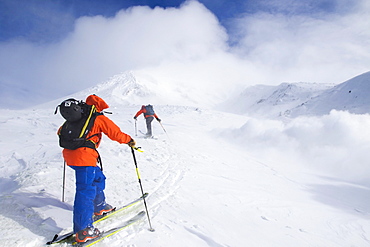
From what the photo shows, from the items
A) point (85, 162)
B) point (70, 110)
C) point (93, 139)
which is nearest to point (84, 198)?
point (85, 162)

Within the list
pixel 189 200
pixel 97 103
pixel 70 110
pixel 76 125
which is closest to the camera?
pixel 70 110

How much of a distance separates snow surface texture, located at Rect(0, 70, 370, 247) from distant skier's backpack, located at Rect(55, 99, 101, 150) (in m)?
1.46

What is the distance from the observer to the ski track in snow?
12.0 ft

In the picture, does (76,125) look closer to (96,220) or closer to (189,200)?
(96,220)

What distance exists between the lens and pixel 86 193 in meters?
3.31

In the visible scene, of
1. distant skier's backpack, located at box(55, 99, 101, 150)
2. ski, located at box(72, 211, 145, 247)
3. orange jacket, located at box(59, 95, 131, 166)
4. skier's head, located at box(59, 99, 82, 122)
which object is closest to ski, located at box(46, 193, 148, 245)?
ski, located at box(72, 211, 145, 247)

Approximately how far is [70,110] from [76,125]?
0.25 metres

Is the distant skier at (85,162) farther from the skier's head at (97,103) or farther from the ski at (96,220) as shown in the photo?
the ski at (96,220)

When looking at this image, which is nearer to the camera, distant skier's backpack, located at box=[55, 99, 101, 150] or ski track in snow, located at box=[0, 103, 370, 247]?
distant skier's backpack, located at box=[55, 99, 101, 150]

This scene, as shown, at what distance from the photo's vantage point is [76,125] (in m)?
3.26

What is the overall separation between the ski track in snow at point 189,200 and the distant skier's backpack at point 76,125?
1.45 metres

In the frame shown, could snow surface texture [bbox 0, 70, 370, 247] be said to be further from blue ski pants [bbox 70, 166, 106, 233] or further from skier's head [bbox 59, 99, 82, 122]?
skier's head [bbox 59, 99, 82, 122]

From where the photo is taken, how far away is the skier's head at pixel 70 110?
10.2 feet

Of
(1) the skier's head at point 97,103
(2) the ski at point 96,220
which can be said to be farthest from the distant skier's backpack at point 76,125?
(2) the ski at point 96,220
